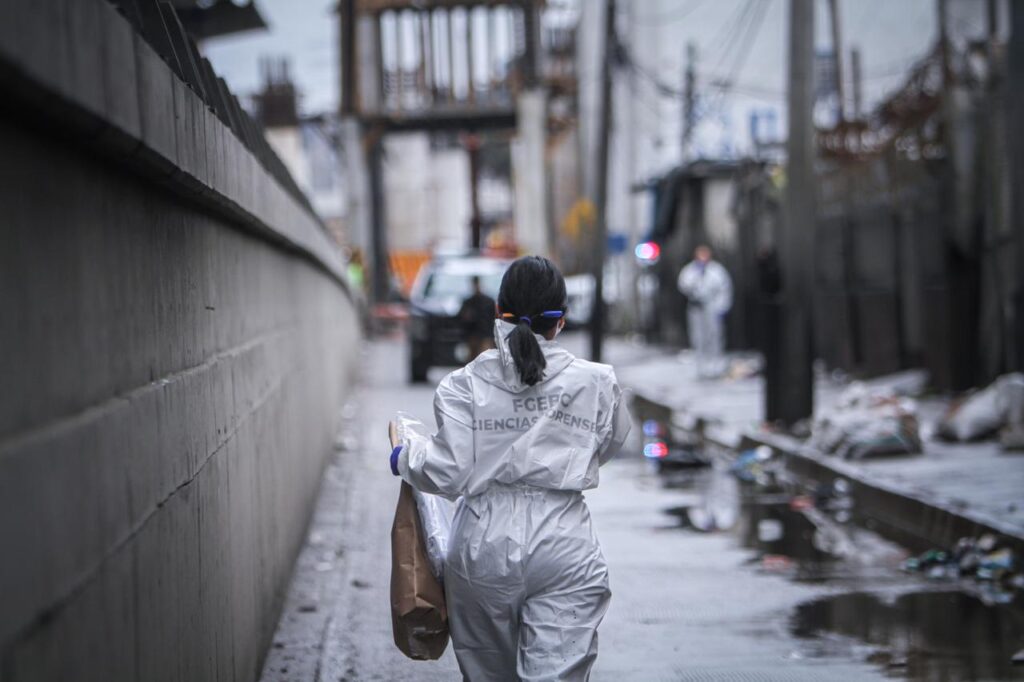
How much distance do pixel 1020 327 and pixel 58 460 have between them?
12665mm

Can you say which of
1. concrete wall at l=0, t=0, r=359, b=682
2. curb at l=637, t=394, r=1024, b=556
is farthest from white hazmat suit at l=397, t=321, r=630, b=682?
curb at l=637, t=394, r=1024, b=556

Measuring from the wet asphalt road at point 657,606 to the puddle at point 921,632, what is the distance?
22 millimetres

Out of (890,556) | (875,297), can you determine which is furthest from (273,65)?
Answer: (890,556)

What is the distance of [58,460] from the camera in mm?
2500

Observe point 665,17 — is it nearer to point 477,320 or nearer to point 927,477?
point 477,320

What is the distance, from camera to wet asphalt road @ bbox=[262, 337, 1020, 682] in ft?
20.7

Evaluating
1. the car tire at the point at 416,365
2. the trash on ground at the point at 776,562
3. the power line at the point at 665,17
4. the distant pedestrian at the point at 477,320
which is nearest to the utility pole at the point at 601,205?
the car tire at the point at 416,365

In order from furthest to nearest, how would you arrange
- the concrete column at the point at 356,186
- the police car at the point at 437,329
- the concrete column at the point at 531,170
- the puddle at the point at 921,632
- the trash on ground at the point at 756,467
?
the concrete column at the point at 356,186 < the concrete column at the point at 531,170 < the police car at the point at 437,329 < the trash on ground at the point at 756,467 < the puddle at the point at 921,632

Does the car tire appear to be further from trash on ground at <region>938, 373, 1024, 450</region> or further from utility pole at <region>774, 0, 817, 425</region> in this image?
trash on ground at <region>938, 373, 1024, 450</region>

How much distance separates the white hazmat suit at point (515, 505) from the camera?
13.7 ft

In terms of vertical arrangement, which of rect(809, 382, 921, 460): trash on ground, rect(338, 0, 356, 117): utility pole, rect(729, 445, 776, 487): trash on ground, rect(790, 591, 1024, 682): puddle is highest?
rect(338, 0, 356, 117): utility pole

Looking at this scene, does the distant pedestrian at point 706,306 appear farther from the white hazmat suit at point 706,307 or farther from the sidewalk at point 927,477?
the sidewalk at point 927,477

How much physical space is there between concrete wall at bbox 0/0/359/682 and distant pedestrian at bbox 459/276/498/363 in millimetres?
12959

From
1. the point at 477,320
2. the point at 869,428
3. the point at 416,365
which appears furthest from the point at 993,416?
the point at 416,365
